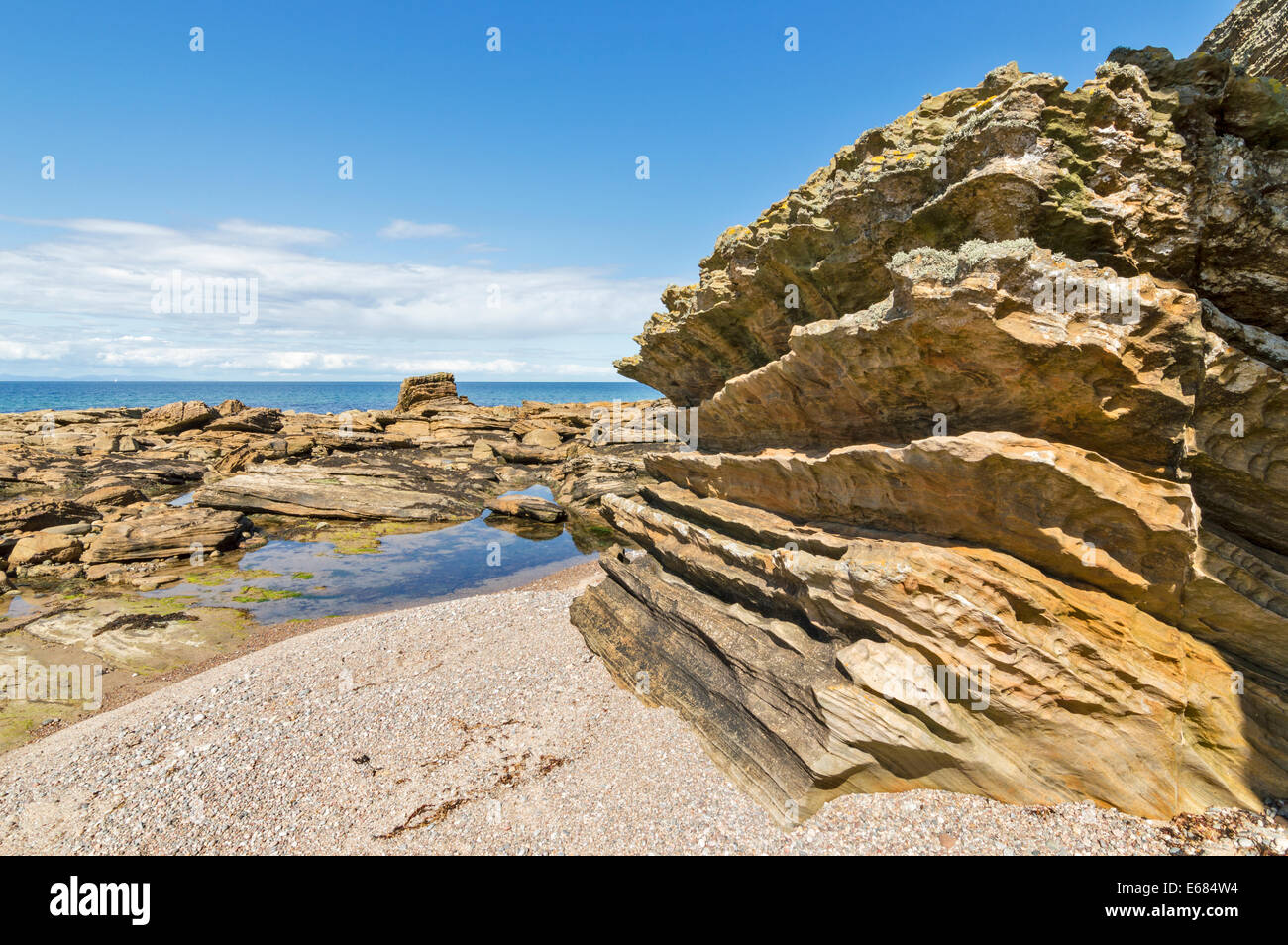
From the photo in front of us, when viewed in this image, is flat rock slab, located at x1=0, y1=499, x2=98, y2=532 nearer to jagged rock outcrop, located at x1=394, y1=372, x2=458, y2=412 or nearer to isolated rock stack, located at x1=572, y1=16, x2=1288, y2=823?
jagged rock outcrop, located at x1=394, y1=372, x2=458, y2=412

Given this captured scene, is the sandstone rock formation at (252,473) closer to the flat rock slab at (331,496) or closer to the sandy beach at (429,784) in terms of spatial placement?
the flat rock slab at (331,496)

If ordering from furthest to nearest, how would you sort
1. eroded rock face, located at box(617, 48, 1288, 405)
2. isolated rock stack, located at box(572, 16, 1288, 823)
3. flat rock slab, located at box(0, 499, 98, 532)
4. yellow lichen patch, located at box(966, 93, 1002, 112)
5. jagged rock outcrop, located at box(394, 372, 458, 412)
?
jagged rock outcrop, located at box(394, 372, 458, 412) → flat rock slab, located at box(0, 499, 98, 532) → yellow lichen patch, located at box(966, 93, 1002, 112) → eroded rock face, located at box(617, 48, 1288, 405) → isolated rock stack, located at box(572, 16, 1288, 823)

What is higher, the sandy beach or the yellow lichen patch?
the yellow lichen patch

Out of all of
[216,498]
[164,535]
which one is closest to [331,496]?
[216,498]

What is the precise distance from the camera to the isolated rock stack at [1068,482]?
26.2 ft

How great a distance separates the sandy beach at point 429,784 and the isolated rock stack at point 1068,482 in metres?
0.63

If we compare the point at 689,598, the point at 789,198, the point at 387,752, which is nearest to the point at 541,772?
the point at 387,752

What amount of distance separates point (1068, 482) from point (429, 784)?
11.6 meters

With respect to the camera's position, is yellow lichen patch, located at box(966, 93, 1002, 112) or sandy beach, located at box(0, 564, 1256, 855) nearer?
sandy beach, located at box(0, 564, 1256, 855)

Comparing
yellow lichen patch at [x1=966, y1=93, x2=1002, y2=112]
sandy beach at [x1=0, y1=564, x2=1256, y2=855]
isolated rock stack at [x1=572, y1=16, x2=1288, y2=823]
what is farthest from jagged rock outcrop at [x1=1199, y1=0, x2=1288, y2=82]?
sandy beach at [x1=0, y1=564, x2=1256, y2=855]

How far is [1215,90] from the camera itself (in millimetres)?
8703

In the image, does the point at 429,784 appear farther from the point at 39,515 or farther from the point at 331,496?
→ the point at 39,515

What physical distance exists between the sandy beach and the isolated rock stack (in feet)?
2.07

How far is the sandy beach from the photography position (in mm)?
8289
